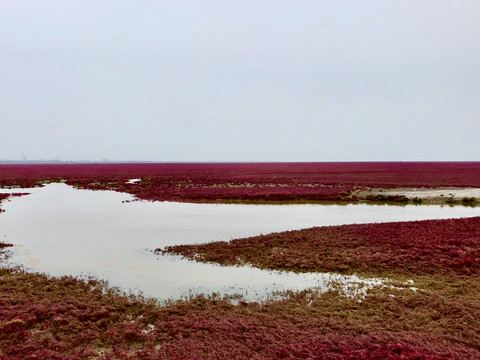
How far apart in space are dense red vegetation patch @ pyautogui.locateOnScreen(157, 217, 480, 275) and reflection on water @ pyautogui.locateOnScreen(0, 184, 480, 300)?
1.16m

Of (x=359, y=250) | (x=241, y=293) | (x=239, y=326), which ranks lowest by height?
(x=241, y=293)

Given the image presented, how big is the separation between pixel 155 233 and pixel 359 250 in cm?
1251

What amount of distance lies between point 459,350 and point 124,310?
920 cm

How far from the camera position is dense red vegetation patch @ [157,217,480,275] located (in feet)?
45.6

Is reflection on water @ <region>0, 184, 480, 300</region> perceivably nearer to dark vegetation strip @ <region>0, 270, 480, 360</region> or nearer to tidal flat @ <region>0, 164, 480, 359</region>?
tidal flat @ <region>0, 164, 480, 359</region>

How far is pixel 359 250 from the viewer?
16281mm

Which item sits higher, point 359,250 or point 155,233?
point 359,250

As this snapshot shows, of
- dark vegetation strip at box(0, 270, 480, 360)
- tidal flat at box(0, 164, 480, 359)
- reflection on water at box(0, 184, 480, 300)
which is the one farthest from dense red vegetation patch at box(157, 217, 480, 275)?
dark vegetation strip at box(0, 270, 480, 360)

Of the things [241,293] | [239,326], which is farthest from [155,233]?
[239,326]

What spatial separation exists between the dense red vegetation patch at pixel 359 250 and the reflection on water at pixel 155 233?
1.16 meters

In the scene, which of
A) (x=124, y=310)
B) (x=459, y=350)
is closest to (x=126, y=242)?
(x=124, y=310)

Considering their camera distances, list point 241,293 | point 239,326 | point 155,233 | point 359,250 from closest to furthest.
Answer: point 239,326 → point 241,293 → point 359,250 → point 155,233

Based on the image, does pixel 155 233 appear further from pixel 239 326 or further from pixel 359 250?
pixel 239 326

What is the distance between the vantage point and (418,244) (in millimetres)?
16812
